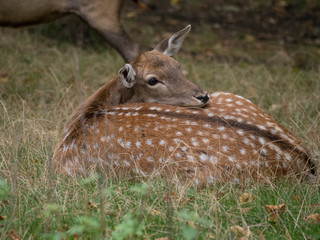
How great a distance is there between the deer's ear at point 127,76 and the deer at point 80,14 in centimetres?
204

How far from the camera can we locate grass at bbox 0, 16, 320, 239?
9.46 feet

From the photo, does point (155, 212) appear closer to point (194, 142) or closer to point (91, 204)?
point (91, 204)

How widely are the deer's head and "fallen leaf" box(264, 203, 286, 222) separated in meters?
1.40

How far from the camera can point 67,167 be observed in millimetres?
3908

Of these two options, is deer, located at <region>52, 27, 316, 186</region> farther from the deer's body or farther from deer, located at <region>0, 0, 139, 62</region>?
deer, located at <region>0, 0, 139, 62</region>

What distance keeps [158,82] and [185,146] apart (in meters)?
1.11

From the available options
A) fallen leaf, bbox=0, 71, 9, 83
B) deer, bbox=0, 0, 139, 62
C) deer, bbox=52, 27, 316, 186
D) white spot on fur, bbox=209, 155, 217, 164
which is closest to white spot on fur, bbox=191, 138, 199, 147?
deer, bbox=52, 27, 316, 186

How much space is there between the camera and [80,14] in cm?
640

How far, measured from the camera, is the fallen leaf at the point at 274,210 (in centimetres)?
314

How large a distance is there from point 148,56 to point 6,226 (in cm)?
220

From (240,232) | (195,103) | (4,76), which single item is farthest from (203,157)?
(4,76)

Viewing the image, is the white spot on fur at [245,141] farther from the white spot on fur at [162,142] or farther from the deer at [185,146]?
the white spot on fur at [162,142]

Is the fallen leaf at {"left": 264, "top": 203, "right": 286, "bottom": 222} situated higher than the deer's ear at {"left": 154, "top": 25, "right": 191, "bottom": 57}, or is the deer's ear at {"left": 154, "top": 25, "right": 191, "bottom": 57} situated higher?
the deer's ear at {"left": 154, "top": 25, "right": 191, "bottom": 57}

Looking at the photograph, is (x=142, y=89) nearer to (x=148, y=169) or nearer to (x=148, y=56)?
(x=148, y=56)
